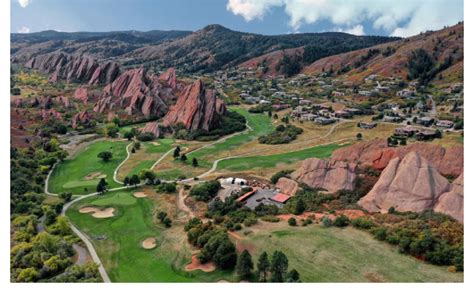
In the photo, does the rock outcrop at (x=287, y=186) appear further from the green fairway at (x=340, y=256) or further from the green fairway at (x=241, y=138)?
the green fairway at (x=241, y=138)

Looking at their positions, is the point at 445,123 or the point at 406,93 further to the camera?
the point at 406,93

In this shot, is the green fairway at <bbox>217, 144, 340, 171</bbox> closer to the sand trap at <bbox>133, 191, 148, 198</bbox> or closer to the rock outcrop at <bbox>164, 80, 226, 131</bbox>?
the sand trap at <bbox>133, 191, 148, 198</bbox>

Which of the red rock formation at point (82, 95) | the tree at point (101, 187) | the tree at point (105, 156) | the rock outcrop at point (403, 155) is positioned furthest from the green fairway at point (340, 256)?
the red rock formation at point (82, 95)

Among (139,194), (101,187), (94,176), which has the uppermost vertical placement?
(94,176)

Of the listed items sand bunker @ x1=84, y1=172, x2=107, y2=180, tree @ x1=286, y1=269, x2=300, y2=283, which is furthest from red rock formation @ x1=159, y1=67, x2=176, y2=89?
tree @ x1=286, y1=269, x2=300, y2=283

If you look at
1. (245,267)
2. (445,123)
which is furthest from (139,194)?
(445,123)

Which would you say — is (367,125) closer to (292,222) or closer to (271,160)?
(271,160)

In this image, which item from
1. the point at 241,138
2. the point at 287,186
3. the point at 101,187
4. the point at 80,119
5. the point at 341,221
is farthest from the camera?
the point at 80,119
